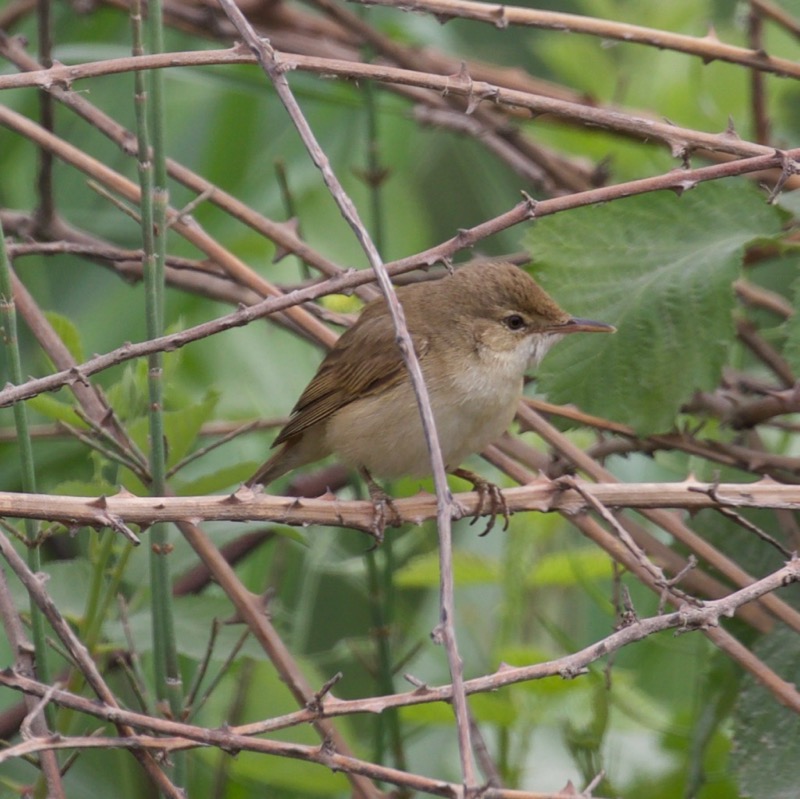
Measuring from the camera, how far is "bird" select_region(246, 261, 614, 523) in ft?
9.53

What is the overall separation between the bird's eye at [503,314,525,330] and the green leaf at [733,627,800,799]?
90 cm

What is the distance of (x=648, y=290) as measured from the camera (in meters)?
2.69

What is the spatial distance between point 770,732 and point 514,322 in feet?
3.54

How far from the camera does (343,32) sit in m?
3.90

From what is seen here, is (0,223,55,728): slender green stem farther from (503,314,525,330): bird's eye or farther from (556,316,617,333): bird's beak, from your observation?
(503,314,525,330): bird's eye

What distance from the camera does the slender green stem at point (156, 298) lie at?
219 centimetres

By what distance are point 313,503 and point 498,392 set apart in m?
0.87

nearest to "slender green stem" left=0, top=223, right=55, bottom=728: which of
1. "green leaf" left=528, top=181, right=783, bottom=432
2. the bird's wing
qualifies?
the bird's wing

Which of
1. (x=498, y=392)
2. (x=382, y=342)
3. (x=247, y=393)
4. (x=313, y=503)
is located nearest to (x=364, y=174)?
(x=382, y=342)

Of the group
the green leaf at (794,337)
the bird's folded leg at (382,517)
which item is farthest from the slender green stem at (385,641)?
the green leaf at (794,337)

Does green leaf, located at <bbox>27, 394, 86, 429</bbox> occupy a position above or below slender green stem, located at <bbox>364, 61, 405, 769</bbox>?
above

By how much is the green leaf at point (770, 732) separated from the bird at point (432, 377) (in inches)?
27.5

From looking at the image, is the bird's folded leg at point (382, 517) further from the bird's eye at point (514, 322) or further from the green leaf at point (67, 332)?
the green leaf at point (67, 332)

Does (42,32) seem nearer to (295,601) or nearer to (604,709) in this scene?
(295,601)
